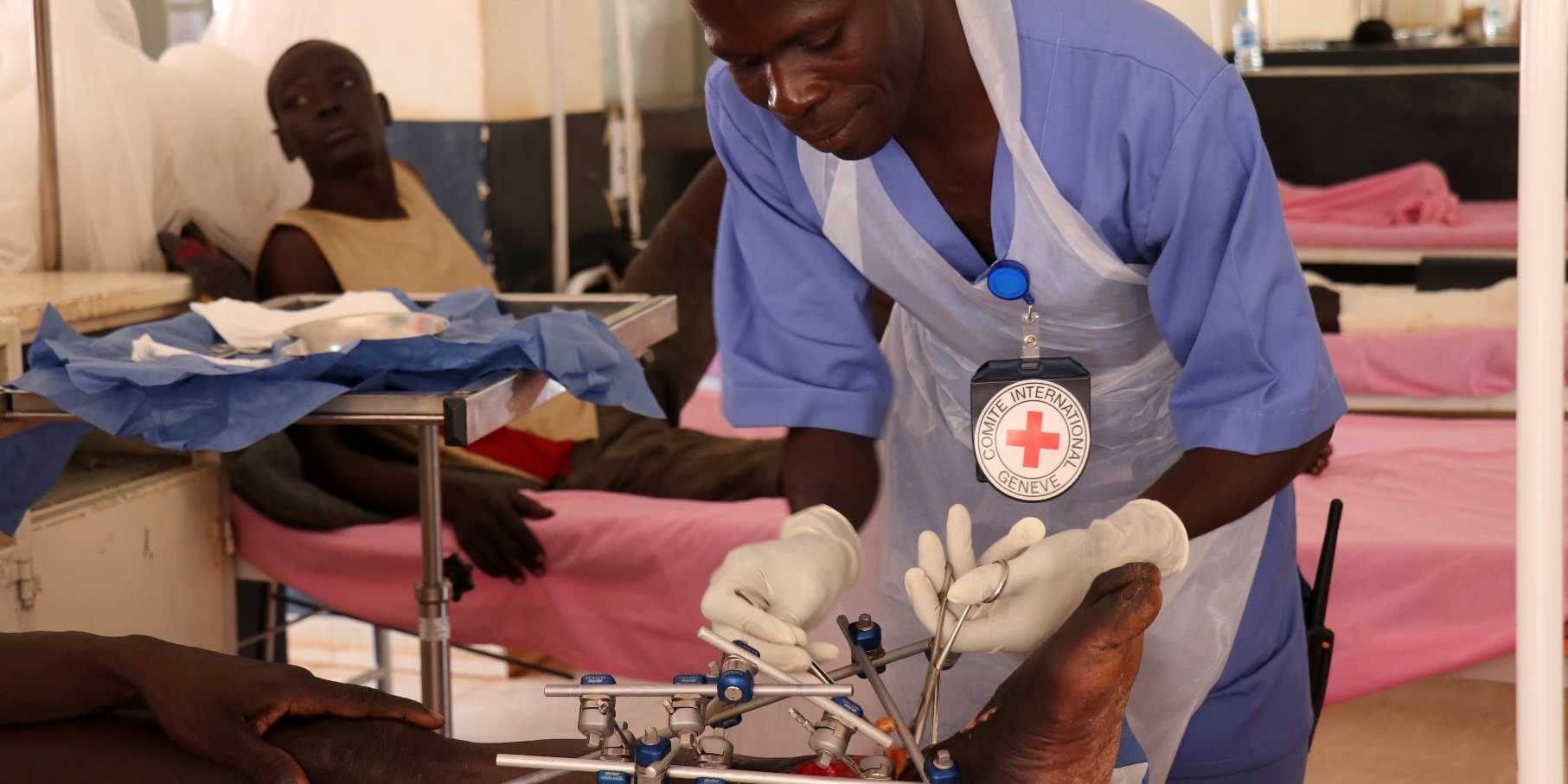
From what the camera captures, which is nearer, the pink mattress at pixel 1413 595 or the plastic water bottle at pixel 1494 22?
the pink mattress at pixel 1413 595

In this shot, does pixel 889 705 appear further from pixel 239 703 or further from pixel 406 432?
pixel 406 432

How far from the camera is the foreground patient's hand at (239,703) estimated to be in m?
1.11

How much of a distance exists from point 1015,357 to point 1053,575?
0.94ft

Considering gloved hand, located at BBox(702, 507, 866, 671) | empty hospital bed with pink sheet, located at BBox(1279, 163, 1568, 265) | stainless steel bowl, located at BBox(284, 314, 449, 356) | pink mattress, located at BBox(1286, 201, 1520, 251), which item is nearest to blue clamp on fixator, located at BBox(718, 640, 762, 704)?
gloved hand, located at BBox(702, 507, 866, 671)

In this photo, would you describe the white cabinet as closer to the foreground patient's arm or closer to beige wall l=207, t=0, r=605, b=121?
the foreground patient's arm

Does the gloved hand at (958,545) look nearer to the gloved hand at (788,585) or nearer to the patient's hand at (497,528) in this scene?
the gloved hand at (788,585)

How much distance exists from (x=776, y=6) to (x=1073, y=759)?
471 mm

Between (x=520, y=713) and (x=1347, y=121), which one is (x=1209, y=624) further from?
(x=1347, y=121)

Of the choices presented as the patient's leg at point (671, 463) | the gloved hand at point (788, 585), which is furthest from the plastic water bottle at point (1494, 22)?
the gloved hand at point (788, 585)

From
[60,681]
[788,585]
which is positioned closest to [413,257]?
[60,681]

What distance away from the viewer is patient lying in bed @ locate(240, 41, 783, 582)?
7.72 feet

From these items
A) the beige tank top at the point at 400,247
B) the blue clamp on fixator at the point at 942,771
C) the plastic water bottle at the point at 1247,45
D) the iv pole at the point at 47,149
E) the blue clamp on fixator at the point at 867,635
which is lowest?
the blue clamp on fixator at the point at 942,771

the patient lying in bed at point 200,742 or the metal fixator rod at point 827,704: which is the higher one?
the metal fixator rod at point 827,704

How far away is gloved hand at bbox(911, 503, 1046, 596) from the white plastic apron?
0.23 meters
